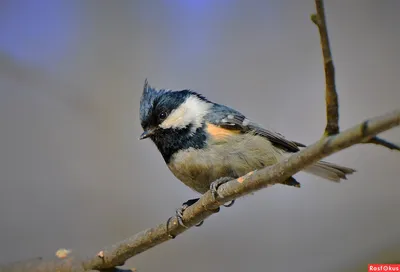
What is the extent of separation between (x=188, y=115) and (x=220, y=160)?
0.20 m

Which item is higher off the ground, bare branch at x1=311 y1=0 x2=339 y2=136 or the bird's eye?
the bird's eye

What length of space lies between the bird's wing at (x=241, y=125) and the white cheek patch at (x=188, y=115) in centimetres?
3

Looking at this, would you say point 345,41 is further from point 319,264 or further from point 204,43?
point 319,264

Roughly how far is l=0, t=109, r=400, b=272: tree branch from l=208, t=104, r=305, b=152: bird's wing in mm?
363

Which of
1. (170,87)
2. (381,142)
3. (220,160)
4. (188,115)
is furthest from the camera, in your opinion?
(170,87)

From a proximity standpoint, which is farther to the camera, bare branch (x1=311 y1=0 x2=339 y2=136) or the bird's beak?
the bird's beak

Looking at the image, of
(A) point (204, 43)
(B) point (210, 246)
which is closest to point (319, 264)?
(B) point (210, 246)

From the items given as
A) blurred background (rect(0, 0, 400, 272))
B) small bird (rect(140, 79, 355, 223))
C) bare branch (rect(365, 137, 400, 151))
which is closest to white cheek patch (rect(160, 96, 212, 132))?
small bird (rect(140, 79, 355, 223))

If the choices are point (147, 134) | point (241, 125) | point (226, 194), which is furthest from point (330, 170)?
point (147, 134)

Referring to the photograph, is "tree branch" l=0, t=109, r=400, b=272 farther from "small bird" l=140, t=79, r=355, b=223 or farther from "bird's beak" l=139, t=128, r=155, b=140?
"bird's beak" l=139, t=128, r=155, b=140

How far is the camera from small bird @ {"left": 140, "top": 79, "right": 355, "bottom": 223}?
1412 millimetres

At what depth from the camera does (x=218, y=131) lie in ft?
4.74

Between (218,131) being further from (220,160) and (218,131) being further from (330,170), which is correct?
(330,170)

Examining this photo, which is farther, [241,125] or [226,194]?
[241,125]
